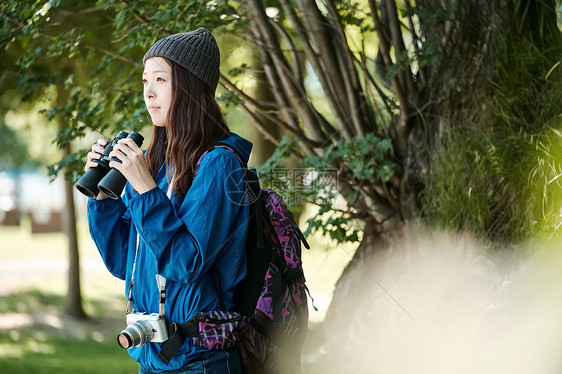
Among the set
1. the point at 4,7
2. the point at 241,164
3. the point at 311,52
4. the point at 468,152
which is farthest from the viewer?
the point at 311,52

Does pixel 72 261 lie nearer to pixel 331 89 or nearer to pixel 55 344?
pixel 55 344

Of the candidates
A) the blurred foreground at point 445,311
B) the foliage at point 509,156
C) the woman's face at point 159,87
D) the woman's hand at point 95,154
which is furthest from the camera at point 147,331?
the foliage at point 509,156

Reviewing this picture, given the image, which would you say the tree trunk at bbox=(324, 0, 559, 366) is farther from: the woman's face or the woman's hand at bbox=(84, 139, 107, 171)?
the woman's hand at bbox=(84, 139, 107, 171)

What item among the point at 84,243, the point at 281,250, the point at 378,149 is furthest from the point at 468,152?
the point at 84,243

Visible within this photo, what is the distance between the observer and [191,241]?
162cm

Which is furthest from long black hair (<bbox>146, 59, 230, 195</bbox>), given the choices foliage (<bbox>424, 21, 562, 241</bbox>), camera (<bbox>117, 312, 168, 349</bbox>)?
foliage (<bbox>424, 21, 562, 241</bbox>)

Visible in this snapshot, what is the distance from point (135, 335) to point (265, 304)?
0.39 metres

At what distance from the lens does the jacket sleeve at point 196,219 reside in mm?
1590

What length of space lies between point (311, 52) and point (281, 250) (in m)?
2.41

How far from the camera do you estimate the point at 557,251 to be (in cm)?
297

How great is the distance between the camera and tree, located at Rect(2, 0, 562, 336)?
331cm

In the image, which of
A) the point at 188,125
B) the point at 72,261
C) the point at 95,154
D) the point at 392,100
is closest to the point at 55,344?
the point at 72,261

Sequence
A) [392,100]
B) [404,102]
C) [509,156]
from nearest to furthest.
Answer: [509,156]
[404,102]
[392,100]

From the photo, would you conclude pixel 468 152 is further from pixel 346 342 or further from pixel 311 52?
pixel 346 342
